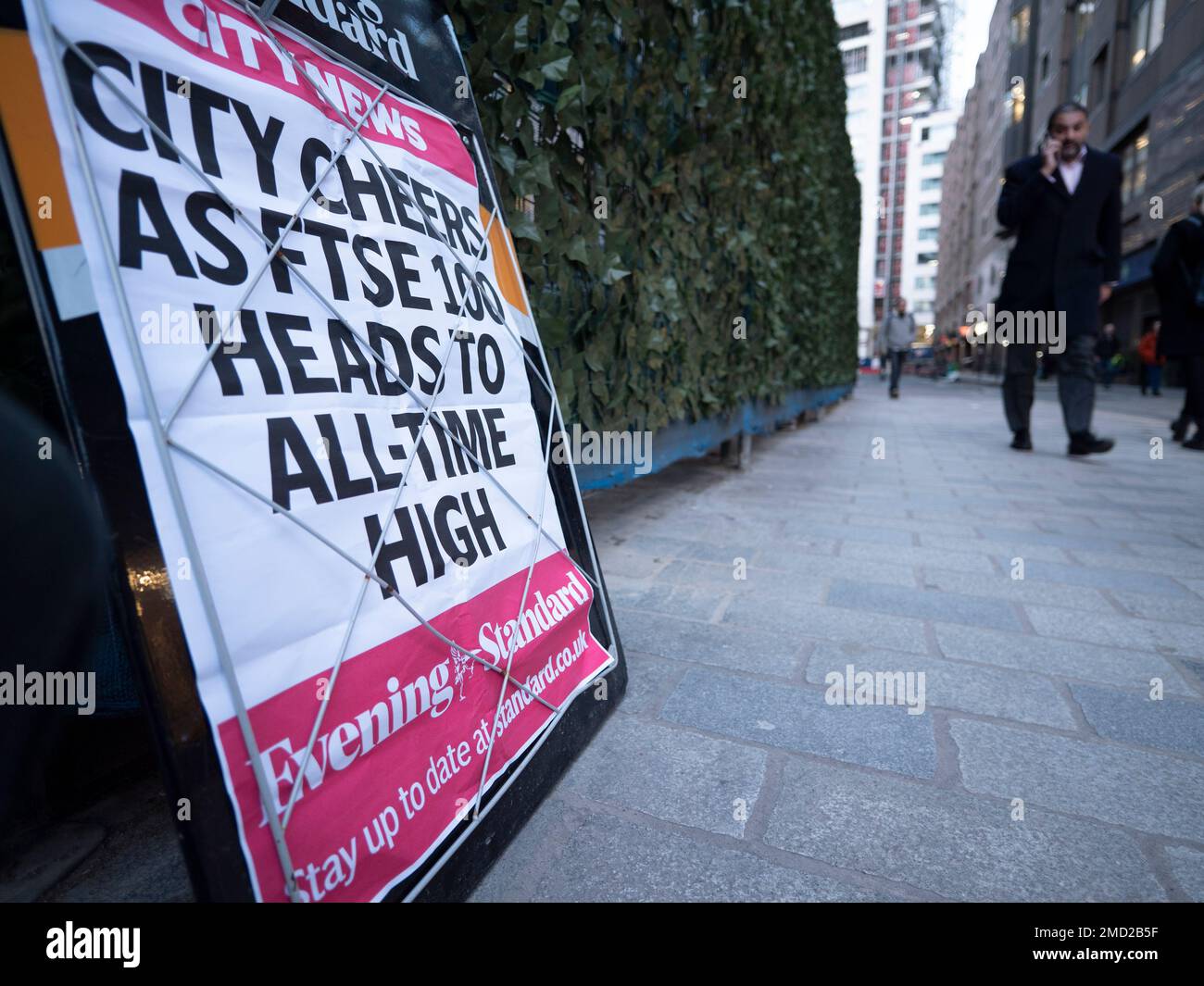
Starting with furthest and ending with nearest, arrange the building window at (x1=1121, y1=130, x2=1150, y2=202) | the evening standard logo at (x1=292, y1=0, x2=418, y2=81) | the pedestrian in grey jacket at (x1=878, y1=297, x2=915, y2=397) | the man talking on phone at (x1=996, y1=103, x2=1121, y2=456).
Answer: the building window at (x1=1121, y1=130, x2=1150, y2=202) → the pedestrian in grey jacket at (x1=878, y1=297, x2=915, y2=397) → the man talking on phone at (x1=996, y1=103, x2=1121, y2=456) → the evening standard logo at (x1=292, y1=0, x2=418, y2=81)

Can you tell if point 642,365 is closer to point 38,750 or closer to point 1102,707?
point 1102,707

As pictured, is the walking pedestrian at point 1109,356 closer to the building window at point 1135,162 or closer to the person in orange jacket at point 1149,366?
the person in orange jacket at point 1149,366

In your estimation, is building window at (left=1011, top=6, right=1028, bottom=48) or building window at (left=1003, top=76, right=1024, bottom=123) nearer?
building window at (left=1003, top=76, right=1024, bottom=123)

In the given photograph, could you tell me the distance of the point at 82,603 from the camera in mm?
871

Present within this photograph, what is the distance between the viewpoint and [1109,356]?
18.5 meters

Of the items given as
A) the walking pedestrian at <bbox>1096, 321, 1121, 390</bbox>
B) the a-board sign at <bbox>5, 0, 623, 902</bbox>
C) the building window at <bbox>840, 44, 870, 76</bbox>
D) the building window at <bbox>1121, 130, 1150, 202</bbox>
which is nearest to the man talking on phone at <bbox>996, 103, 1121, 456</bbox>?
the a-board sign at <bbox>5, 0, 623, 902</bbox>

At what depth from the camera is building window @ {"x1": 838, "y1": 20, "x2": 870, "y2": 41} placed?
64375 millimetres

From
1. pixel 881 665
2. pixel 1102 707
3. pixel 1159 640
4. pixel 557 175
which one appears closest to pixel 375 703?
pixel 881 665

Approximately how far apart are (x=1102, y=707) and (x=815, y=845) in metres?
0.97

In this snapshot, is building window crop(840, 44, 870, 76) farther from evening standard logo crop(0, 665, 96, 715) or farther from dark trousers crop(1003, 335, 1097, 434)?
evening standard logo crop(0, 665, 96, 715)

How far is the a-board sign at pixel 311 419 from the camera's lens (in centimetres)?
80

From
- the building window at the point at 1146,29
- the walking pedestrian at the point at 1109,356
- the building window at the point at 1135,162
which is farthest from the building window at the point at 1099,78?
the walking pedestrian at the point at 1109,356
